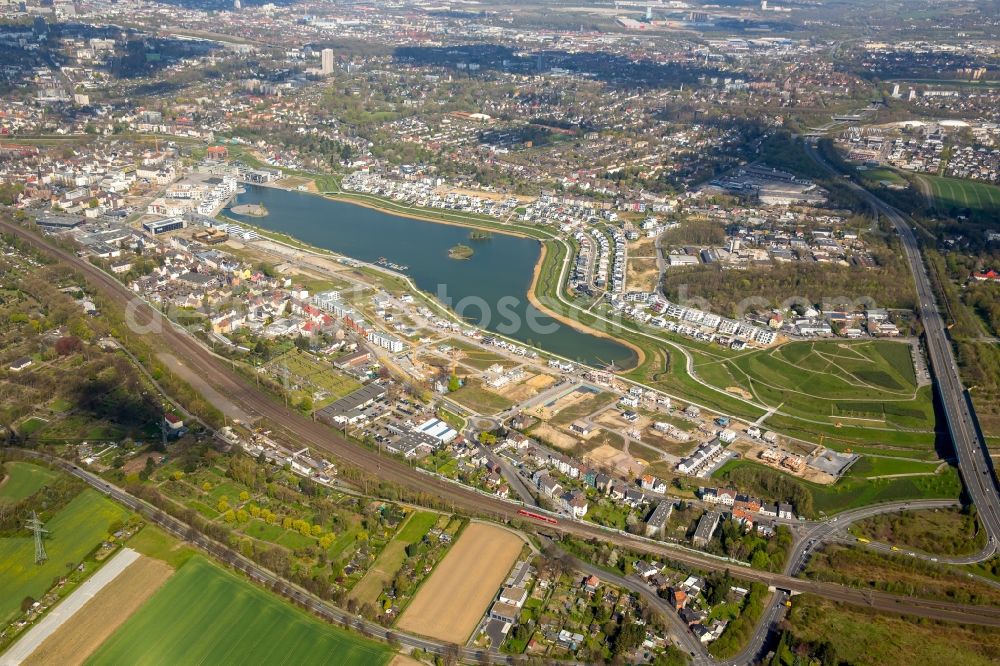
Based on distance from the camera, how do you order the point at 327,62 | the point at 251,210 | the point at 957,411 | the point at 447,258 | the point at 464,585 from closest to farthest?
the point at 464,585, the point at 957,411, the point at 447,258, the point at 251,210, the point at 327,62

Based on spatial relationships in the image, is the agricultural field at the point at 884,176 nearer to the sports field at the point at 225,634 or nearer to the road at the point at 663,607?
the road at the point at 663,607

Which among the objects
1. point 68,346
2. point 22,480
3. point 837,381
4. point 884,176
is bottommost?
point 22,480

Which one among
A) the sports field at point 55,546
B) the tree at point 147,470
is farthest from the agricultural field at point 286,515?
the sports field at point 55,546

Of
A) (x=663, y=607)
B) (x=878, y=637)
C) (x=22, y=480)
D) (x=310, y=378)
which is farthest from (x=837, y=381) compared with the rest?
(x=22, y=480)

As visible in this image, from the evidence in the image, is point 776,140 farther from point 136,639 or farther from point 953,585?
point 136,639

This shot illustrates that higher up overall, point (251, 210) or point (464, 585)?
point (251, 210)

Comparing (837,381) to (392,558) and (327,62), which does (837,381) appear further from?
(327,62)

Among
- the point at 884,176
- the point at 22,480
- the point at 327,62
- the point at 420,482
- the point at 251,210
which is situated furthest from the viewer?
the point at 327,62
